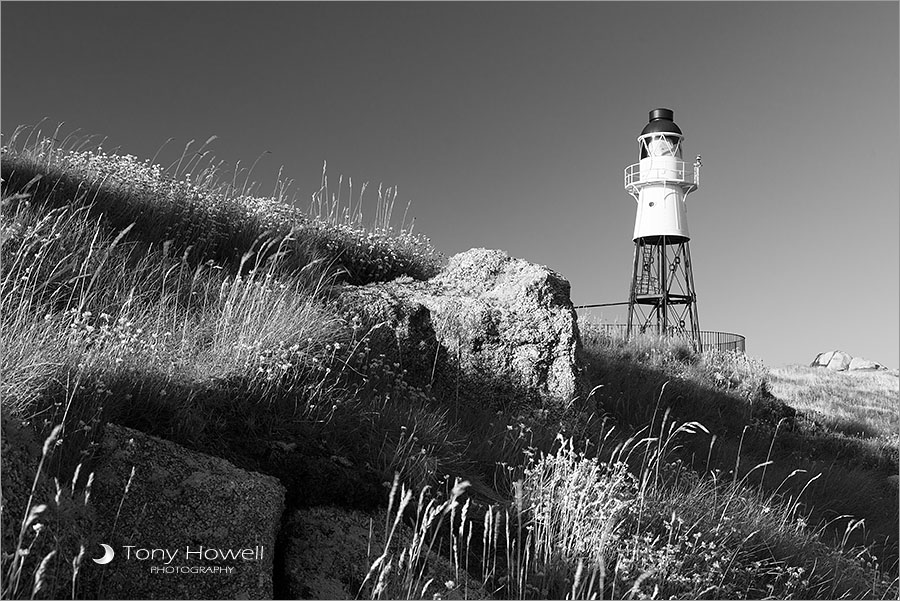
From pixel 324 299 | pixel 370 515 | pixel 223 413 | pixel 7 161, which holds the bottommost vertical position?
pixel 370 515

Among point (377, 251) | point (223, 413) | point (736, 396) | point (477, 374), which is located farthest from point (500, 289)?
point (736, 396)

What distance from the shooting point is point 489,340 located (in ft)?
20.4

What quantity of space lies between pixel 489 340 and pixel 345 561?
321 centimetres

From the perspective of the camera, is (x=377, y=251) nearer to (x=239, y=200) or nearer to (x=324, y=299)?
(x=239, y=200)

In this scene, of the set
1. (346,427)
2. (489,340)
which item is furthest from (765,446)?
(346,427)

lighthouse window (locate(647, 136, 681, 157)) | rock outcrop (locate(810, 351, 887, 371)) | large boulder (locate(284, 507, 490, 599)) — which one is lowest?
large boulder (locate(284, 507, 490, 599))

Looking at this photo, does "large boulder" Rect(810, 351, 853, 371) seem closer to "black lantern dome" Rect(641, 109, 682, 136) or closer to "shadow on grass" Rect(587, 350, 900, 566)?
"black lantern dome" Rect(641, 109, 682, 136)

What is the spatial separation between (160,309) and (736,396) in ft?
25.2

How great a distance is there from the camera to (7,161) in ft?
24.0

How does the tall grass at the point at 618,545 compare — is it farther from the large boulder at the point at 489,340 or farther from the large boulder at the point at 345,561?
the large boulder at the point at 489,340

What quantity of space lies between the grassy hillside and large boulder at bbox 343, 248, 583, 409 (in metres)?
0.19

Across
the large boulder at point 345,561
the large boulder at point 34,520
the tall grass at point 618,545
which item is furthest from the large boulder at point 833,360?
the large boulder at point 34,520

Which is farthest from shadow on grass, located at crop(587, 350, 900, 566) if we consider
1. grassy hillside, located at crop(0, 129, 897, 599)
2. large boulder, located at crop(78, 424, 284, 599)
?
large boulder, located at crop(78, 424, 284, 599)

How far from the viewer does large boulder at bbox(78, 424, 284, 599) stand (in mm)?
2873
